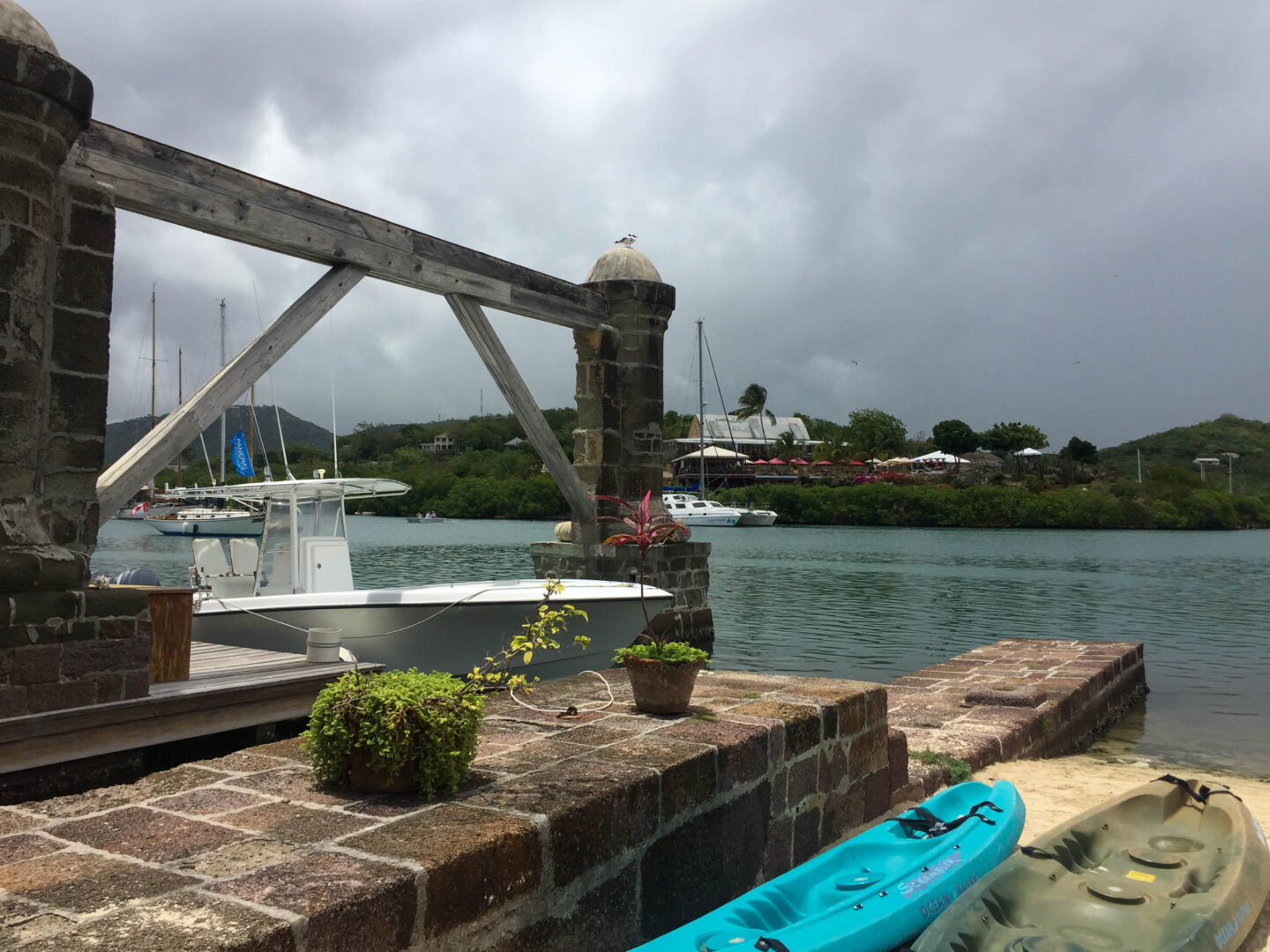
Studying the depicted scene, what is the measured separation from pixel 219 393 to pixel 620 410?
4.71 m

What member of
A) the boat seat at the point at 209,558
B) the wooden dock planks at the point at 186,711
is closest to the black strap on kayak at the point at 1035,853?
the wooden dock planks at the point at 186,711

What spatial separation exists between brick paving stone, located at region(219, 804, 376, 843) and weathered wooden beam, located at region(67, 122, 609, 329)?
447cm

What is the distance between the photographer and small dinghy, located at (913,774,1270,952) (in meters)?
3.38

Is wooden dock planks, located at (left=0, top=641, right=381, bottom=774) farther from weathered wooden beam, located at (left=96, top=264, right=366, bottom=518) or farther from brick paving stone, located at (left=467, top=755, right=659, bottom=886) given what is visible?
brick paving stone, located at (left=467, top=755, right=659, bottom=886)

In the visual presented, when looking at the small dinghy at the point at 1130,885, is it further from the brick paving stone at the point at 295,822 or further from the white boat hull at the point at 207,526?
the white boat hull at the point at 207,526

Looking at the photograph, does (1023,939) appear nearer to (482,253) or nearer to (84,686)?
(84,686)

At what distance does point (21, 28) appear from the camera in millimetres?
4547

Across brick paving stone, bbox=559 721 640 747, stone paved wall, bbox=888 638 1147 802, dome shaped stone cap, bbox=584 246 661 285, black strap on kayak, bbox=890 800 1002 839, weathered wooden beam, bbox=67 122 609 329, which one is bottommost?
stone paved wall, bbox=888 638 1147 802

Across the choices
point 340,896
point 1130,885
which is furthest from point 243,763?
point 1130,885

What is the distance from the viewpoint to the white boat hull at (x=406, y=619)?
7.45 meters

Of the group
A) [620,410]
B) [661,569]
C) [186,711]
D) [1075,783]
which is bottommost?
[1075,783]

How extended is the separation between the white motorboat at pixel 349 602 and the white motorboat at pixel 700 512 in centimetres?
4810

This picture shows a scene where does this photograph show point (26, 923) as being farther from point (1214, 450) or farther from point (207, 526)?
point (1214, 450)

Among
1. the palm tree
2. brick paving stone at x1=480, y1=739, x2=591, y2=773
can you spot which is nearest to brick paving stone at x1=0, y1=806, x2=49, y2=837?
brick paving stone at x1=480, y1=739, x2=591, y2=773
